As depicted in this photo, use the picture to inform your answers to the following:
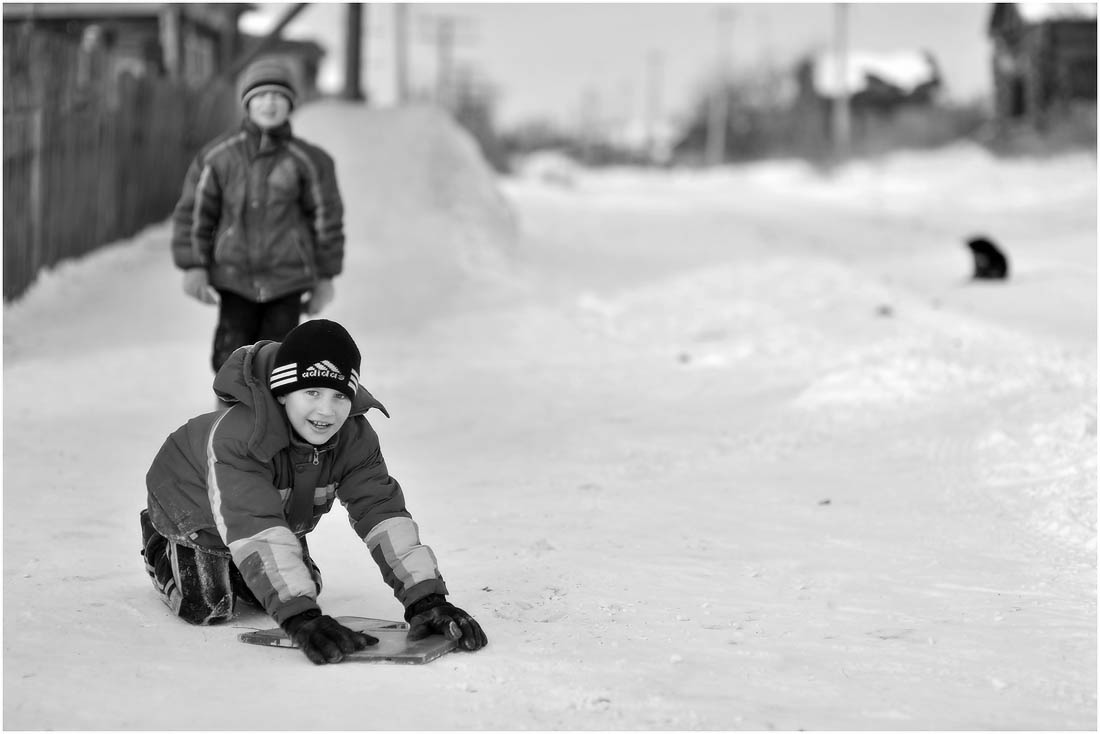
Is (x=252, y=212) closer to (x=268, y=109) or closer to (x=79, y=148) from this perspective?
(x=268, y=109)

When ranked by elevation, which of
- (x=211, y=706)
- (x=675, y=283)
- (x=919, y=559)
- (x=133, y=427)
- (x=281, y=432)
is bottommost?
(x=675, y=283)

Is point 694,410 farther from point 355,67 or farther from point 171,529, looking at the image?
point 355,67

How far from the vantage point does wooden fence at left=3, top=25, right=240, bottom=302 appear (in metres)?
9.23

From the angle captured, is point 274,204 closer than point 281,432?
No

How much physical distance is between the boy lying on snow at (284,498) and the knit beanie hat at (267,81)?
7.97ft

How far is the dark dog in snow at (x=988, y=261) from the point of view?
11.6m

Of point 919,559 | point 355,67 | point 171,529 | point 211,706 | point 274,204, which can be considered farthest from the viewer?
point 355,67

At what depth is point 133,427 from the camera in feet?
22.1

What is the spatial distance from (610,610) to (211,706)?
1.31m

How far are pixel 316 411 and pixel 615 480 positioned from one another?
2472mm

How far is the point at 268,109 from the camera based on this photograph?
5.93m

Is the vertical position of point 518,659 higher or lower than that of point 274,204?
lower

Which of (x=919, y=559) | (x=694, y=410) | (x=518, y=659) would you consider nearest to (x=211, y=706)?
(x=518, y=659)

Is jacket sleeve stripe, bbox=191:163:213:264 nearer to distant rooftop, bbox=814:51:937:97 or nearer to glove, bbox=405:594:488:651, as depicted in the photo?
glove, bbox=405:594:488:651
